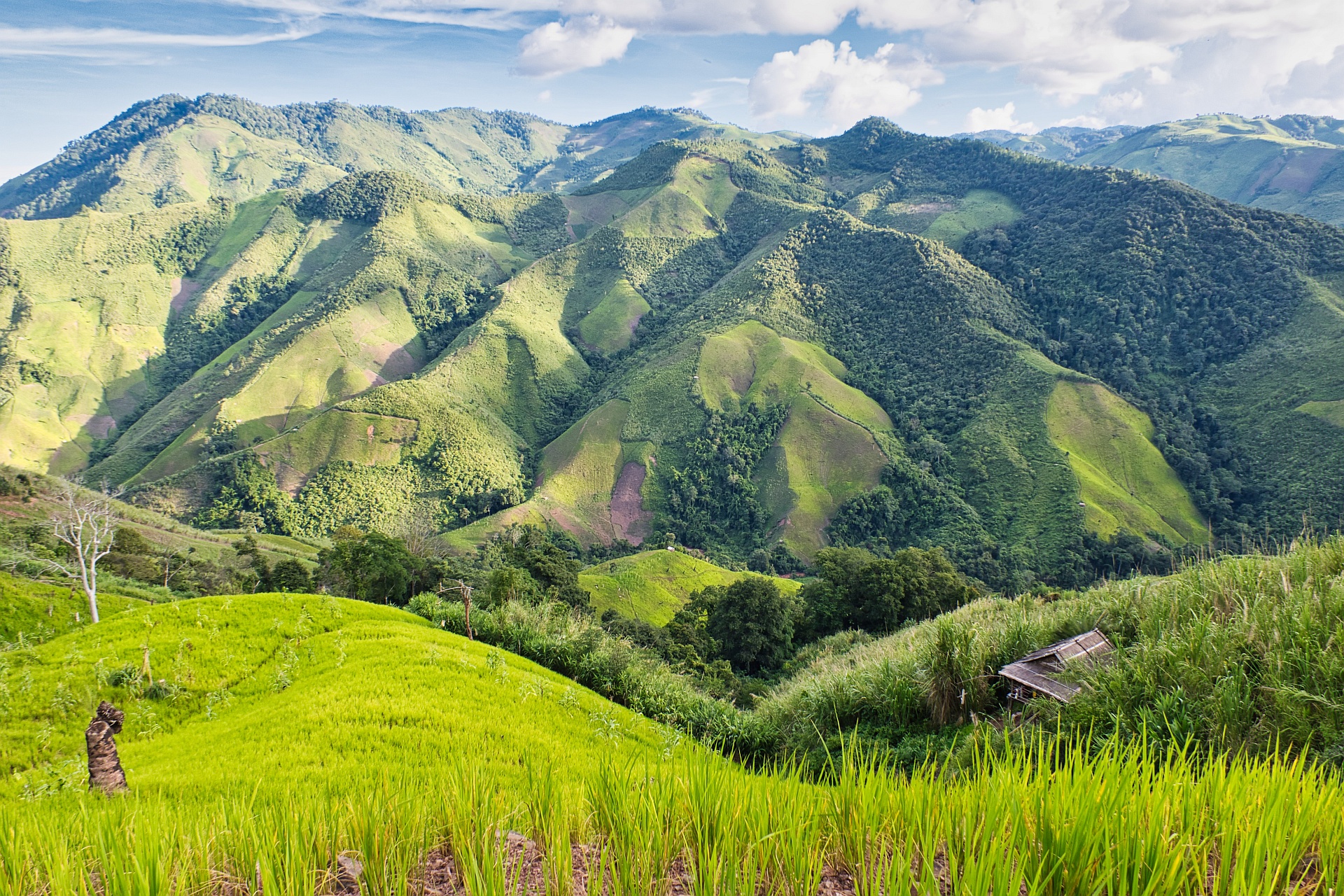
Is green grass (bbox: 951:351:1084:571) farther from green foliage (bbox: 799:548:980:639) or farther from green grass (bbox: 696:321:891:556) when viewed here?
green foliage (bbox: 799:548:980:639)

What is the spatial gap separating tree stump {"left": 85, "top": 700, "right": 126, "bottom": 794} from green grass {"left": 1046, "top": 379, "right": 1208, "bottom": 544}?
83.9 metres

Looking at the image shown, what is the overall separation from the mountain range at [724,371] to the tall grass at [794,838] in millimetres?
69682

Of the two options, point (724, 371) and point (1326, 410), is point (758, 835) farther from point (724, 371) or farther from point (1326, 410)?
point (1326, 410)

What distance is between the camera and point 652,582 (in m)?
62.9

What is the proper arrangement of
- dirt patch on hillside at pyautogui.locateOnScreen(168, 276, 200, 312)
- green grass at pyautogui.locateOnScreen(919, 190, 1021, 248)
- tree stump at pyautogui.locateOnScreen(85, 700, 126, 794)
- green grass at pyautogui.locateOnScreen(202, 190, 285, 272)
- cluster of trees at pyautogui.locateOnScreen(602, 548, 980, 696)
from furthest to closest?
1. green grass at pyautogui.locateOnScreen(202, 190, 285, 272)
2. green grass at pyautogui.locateOnScreen(919, 190, 1021, 248)
3. dirt patch on hillside at pyautogui.locateOnScreen(168, 276, 200, 312)
4. cluster of trees at pyautogui.locateOnScreen(602, 548, 980, 696)
5. tree stump at pyautogui.locateOnScreen(85, 700, 126, 794)

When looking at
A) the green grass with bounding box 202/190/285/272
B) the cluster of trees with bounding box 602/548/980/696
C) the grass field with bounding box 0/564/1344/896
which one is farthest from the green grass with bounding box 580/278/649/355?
the grass field with bounding box 0/564/1344/896

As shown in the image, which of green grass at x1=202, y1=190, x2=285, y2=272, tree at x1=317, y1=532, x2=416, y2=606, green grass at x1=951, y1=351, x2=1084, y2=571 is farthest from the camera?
green grass at x1=202, y1=190, x2=285, y2=272

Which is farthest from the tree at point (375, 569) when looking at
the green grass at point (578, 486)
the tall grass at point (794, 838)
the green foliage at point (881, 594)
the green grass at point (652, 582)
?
the green grass at point (578, 486)

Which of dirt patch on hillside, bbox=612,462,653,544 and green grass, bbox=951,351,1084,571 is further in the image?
dirt patch on hillside, bbox=612,462,653,544

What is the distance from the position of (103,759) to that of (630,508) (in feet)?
292

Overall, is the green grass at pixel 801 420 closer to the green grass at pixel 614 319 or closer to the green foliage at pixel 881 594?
the green foliage at pixel 881 594

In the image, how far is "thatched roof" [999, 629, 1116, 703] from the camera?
22.6ft

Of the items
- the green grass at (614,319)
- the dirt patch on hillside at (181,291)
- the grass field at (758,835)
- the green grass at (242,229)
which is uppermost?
the green grass at (242,229)

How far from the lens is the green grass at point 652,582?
2288 inches
